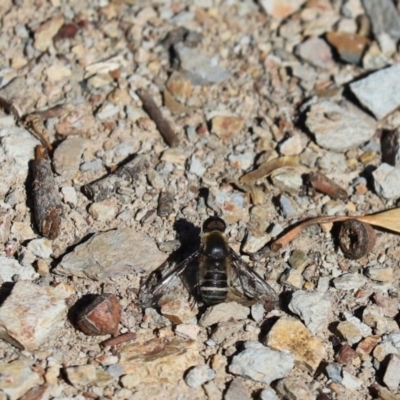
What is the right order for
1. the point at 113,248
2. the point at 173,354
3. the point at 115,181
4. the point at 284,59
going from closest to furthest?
the point at 173,354 → the point at 113,248 → the point at 115,181 → the point at 284,59

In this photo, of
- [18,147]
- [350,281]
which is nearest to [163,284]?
[350,281]

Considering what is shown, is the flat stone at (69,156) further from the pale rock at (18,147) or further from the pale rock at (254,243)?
the pale rock at (254,243)

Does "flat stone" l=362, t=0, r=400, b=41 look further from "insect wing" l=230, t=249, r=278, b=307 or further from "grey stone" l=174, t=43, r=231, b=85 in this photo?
"insect wing" l=230, t=249, r=278, b=307

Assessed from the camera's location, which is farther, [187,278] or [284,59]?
[284,59]

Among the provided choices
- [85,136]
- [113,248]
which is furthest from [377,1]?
[113,248]

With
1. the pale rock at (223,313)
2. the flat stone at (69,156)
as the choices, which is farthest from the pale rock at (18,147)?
the pale rock at (223,313)

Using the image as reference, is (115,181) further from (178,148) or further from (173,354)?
(173,354)
